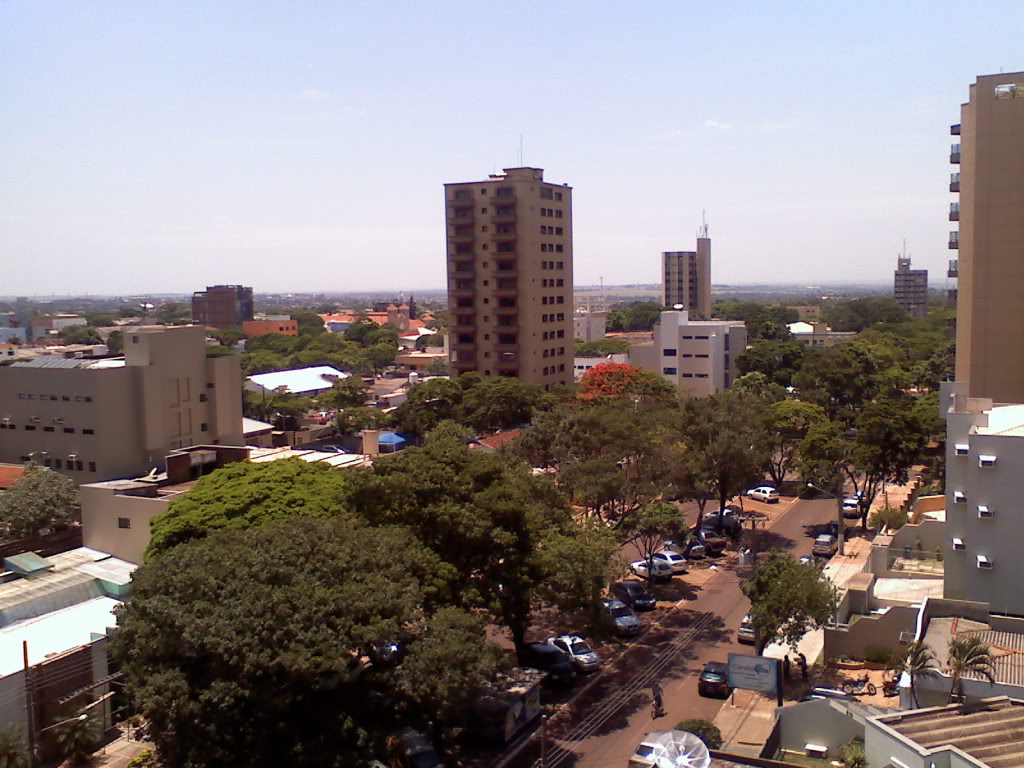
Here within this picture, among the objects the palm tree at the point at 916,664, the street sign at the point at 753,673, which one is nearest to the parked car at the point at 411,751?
the street sign at the point at 753,673

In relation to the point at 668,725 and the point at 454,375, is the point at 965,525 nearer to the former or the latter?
the point at 668,725

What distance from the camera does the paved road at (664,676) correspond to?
1961 centimetres

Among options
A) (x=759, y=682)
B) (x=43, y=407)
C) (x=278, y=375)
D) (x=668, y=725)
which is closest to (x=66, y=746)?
(x=668, y=725)

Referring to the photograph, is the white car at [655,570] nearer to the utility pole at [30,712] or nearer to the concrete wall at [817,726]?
the concrete wall at [817,726]

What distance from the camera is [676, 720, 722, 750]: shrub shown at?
18.5m

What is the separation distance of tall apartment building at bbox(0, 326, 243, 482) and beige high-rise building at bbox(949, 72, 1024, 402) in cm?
3381

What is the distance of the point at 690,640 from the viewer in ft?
84.1

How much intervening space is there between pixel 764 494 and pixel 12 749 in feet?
113

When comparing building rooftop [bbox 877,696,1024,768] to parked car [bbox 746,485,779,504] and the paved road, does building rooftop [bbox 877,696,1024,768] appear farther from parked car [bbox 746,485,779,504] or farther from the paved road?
parked car [bbox 746,485,779,504]

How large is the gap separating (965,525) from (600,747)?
12100 millimetres

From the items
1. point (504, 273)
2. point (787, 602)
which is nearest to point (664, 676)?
point (787, 602)

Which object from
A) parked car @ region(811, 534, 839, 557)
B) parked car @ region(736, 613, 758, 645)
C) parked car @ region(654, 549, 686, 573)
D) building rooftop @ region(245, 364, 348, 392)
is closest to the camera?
parked car @ region(736, 613, 758, 645)

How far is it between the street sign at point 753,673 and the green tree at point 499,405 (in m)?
34.4

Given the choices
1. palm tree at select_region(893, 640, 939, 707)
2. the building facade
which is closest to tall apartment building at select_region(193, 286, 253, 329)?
the building facade
